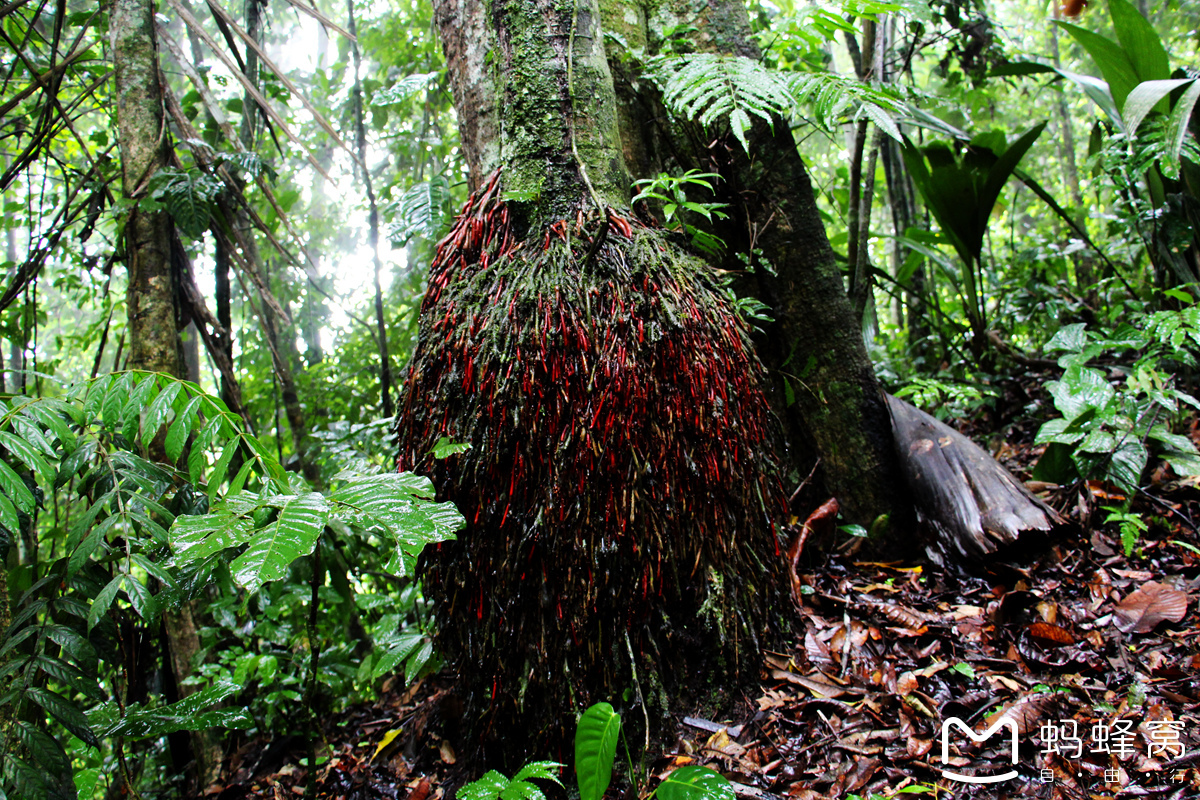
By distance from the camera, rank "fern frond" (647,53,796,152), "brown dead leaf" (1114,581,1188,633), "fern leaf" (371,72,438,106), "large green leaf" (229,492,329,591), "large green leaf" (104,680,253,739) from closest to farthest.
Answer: "large green leaf" (229,492,329,591) < "large green leaf" (104,680,253,739) < "brown dead leaf" (1114,581,1188,633) < "fern frond" (647,53,796,152) < "fern leaf" (371,72,438,106)

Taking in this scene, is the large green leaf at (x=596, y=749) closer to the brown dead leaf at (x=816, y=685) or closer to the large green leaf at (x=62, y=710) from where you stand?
the brown dead leaf at (x=816, y=685)

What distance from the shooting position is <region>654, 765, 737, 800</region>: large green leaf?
1.12 m

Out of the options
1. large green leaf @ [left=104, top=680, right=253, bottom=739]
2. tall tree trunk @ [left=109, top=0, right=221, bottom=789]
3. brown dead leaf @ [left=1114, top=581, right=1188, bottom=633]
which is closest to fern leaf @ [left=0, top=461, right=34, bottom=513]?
large green leaf @ [left=104, top=680, right=253, bottom=739]

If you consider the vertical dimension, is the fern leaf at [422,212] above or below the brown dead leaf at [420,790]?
above

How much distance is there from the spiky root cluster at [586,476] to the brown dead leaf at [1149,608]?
3.42 feet

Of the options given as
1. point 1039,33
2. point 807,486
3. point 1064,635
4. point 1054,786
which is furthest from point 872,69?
point 1039,33

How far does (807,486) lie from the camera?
2.40 metres

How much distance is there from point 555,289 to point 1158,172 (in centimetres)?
294

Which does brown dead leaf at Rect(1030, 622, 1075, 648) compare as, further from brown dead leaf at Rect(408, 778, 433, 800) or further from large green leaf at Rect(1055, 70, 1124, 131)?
large green leaf at Rect(1055, 70, 1124, 131)

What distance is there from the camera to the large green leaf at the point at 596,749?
1.18 m

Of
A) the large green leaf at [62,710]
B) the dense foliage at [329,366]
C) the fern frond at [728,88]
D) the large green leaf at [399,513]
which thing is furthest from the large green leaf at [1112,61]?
the large green leaf at [62,710]

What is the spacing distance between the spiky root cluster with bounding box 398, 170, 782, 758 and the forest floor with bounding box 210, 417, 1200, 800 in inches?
9.5

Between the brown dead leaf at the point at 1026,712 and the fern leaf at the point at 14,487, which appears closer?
the fern leaf at the point at 14,487

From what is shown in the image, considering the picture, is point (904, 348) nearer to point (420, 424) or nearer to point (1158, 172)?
point (1158, 172)
